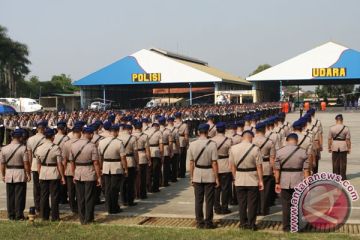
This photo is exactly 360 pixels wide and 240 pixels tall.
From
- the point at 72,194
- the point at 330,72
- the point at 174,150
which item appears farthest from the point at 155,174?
the point at 330,72

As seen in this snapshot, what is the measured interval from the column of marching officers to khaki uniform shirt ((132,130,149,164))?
0.02m

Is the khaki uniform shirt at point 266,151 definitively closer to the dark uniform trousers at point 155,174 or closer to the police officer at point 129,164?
the police officer at point 129,164

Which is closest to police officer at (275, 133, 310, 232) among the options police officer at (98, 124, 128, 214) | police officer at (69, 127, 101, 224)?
police officer at (98, 124, 128, 214)

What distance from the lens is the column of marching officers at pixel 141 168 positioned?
7637 mm

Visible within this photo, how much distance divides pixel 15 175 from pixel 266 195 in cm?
447

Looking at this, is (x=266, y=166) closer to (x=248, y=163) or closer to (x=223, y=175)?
(x=223, y=175)

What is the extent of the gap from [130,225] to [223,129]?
235cm

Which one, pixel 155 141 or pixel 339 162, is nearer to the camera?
pixel 155 141

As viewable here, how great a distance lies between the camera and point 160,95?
68.2 metres

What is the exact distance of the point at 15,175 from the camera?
341 inches

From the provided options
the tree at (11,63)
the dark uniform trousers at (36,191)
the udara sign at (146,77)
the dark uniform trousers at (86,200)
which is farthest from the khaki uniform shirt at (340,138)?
the tree at (11,63)

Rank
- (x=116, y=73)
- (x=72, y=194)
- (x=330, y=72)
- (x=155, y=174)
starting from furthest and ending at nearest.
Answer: (x=116, y=73)
(x=330, y=72)
(x=155, y=174)
(x=72, y=194)

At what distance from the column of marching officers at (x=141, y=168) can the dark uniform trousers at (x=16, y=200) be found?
2cm

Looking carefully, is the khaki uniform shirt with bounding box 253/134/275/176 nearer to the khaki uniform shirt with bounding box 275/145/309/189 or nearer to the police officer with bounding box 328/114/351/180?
the khaki uniform shirt with bounding box 275/145/309/189
